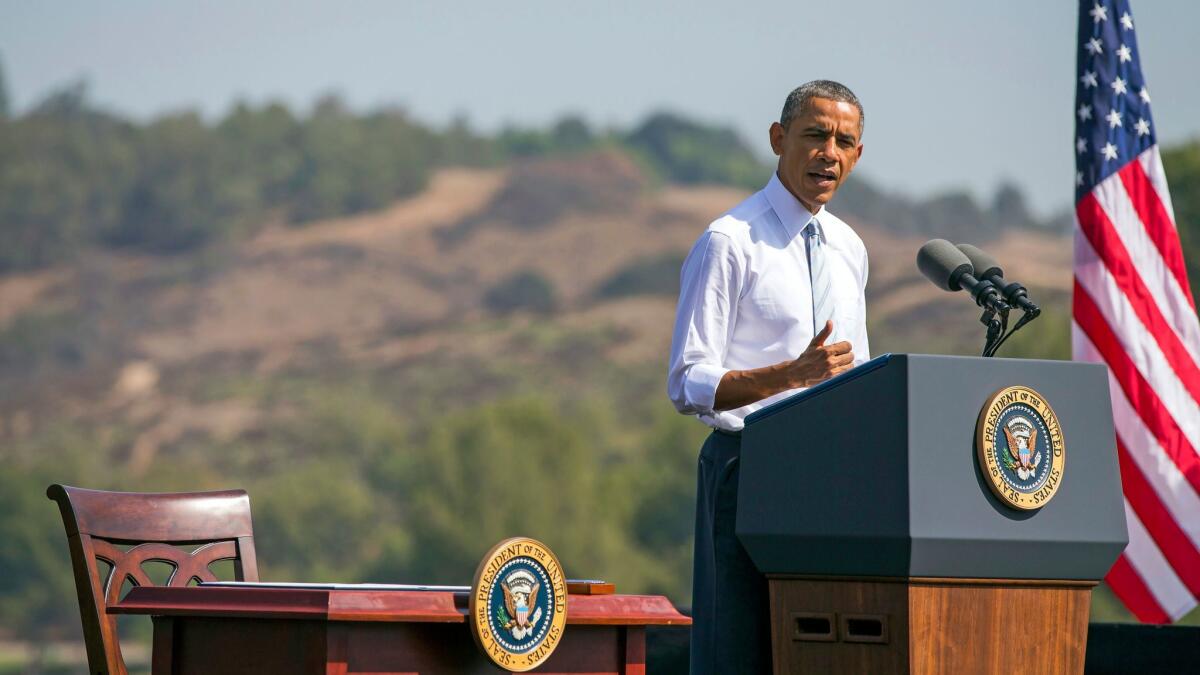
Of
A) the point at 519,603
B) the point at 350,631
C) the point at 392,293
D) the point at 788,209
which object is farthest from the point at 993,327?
the point at 392,293

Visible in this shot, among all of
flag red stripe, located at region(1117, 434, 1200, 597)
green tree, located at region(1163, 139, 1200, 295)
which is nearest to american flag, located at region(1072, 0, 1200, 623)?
flag red stripe, located at region(1117, 434, 1200, 597)

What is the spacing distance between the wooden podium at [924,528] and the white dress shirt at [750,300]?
0.36 meters

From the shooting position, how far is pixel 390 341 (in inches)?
3885

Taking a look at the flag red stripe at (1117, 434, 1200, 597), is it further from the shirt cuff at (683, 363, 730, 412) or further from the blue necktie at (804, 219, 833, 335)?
the shirt cuff at (683, 363, 730, 412)

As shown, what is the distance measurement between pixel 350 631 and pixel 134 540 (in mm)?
1120

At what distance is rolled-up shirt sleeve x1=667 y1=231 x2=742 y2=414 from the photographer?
124 inches

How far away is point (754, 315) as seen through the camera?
3254 mm

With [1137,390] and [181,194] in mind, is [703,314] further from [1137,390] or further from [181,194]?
[181,194]

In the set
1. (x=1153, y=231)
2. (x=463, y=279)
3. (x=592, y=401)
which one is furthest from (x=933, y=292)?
(x=1153, y=231)

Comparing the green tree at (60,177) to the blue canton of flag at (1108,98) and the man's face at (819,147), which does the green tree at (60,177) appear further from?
the man's face at (819,147)

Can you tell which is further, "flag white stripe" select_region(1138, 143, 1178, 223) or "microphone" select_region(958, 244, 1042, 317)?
"flag white stripe" select_region(1138, 143, 1178, 223)

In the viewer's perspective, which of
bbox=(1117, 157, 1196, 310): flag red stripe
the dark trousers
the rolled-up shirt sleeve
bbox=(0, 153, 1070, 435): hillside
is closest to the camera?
the dark trousers

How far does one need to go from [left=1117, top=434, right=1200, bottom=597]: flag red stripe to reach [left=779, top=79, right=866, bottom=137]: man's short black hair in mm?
2957

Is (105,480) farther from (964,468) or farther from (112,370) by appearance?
(964,468)
